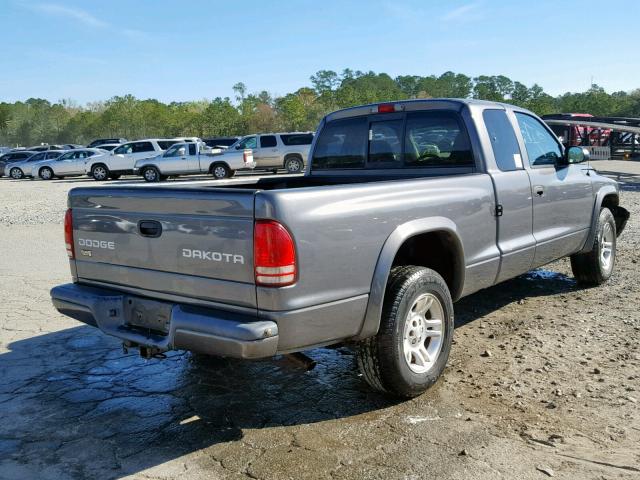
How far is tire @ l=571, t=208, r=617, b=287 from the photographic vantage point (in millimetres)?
6367

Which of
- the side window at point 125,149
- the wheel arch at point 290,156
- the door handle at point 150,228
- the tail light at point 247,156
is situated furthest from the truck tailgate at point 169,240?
the side window at point 125,149

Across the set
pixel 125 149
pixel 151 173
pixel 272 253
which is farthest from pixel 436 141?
pixel 125 149

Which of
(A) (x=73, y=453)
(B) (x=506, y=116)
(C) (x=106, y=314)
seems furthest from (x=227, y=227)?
(B) (x=506, y=116)

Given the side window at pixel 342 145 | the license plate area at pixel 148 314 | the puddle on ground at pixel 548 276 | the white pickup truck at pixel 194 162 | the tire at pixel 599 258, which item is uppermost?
the side window at pixel 342 145

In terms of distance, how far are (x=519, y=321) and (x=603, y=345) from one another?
33.7 inches

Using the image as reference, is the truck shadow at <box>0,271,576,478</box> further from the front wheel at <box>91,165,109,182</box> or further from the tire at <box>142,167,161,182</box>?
the front wheel at <box>91,165,109,182</box>

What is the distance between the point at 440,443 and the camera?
11.0ft

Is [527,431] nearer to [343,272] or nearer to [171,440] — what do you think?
[343,272]

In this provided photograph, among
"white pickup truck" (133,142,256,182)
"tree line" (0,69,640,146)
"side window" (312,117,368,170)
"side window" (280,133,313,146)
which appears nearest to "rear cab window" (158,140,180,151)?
"white pickup truck" (133,142,256,182)

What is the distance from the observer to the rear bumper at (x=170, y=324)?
3070mm

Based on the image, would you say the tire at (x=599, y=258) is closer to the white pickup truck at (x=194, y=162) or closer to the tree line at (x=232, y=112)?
the white pickup truck at (x=194, y=162)

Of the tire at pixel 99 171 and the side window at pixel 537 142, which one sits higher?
the side window at pixel 537 142

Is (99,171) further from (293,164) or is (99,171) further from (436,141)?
(436,141)

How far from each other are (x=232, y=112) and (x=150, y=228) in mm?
69845
